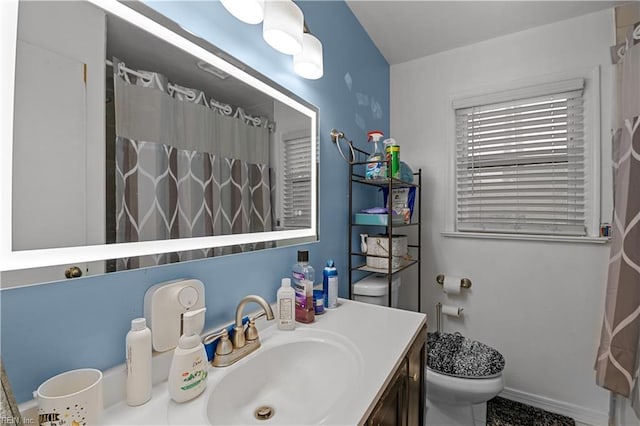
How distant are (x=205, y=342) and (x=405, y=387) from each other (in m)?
0.61

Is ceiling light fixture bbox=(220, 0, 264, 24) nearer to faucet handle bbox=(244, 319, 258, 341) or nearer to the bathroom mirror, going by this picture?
the bathroom mirror

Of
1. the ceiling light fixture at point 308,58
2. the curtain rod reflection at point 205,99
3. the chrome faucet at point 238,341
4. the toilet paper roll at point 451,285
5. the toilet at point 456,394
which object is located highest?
the ceiling light fixture at point 308,58

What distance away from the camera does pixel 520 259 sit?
1724 millimetres

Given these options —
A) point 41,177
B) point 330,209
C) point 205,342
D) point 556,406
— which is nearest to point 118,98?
point 41,177

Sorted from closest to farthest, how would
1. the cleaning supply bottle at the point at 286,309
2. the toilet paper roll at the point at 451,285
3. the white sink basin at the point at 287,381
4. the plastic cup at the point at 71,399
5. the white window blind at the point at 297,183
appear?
the plastic cup at the point at 71,399 → the white sink basin at the point at 287,381 → the cleaning supply bottle at the point at 286,309 → the white window blind at the point at 297,183 → the toilet paper roll at the point at 451,285

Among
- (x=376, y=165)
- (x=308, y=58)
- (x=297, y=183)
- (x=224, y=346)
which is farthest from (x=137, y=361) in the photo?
(x=376, y=165)

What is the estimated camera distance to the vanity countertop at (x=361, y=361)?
0.54 metres

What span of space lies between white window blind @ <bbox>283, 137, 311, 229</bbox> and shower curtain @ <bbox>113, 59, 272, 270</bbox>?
15cm

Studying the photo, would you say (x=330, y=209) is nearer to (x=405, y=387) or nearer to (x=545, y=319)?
(x=405, y=387)

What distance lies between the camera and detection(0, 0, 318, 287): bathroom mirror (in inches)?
19.1

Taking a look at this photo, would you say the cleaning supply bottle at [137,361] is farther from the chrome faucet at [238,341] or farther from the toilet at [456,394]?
the toilet at [456,394]

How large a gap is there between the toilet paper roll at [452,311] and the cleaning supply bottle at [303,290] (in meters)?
1.23

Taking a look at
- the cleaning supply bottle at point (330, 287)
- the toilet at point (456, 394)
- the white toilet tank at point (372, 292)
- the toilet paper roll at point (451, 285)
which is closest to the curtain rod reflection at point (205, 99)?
the cleaning supply bottle at point (330, 287)

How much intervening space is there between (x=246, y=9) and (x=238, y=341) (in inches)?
37.3
